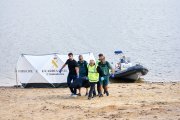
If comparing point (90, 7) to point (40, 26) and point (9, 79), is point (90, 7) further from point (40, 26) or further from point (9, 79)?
point (9, 79)

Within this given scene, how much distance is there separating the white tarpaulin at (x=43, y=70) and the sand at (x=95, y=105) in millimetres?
1527

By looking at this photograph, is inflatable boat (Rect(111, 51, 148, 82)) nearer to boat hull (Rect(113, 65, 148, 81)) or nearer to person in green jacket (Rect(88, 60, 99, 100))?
boat hull (Rect(113, 65, 148, 81))

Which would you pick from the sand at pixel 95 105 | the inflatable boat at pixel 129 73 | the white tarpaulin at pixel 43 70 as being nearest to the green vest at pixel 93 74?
the sand at pixel 95 105

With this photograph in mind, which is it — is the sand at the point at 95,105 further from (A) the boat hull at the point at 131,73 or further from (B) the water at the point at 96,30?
(B) the water at the point at 96,30

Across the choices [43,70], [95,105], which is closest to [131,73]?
[43,70]

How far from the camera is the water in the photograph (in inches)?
1569

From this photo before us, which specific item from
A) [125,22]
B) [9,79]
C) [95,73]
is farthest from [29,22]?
[95,73]

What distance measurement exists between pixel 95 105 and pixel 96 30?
135 feet

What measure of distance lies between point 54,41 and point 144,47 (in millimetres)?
9396

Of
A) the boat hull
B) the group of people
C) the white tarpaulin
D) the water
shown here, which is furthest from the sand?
the water

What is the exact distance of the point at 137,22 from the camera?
216ft

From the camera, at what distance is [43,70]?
24.3m

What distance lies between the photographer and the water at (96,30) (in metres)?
39.8

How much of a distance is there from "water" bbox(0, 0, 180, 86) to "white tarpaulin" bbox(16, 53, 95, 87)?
3.91 metres
